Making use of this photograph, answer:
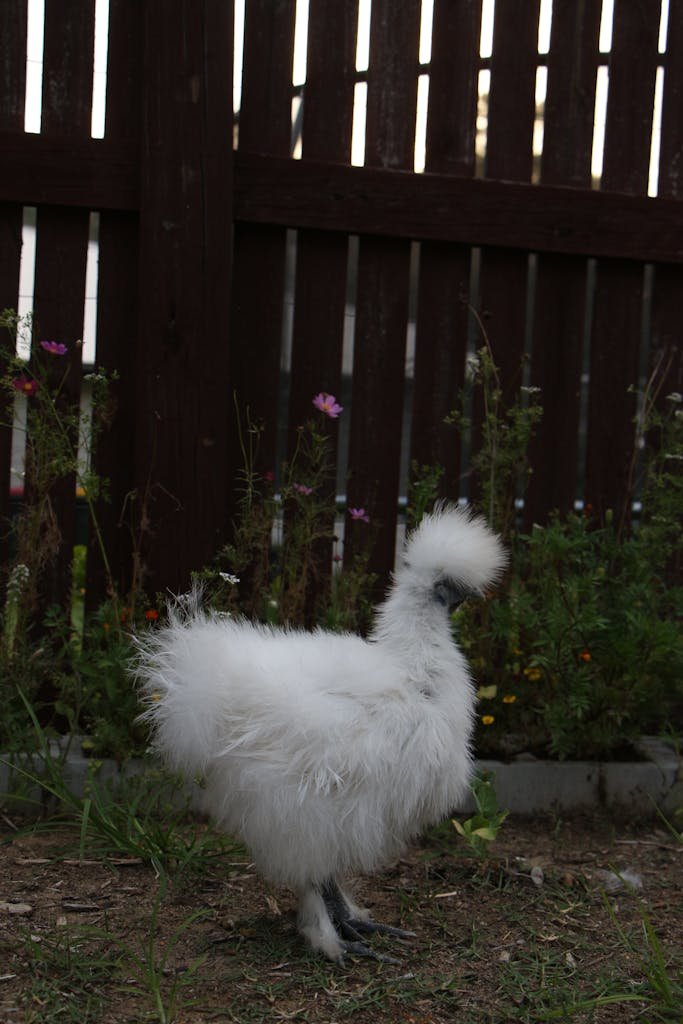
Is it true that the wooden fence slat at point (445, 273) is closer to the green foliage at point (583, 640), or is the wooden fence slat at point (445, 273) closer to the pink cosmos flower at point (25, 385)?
the green foliage at point (583, 640)

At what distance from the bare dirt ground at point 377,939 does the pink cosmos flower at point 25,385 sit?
151 cm

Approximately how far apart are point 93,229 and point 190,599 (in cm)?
188

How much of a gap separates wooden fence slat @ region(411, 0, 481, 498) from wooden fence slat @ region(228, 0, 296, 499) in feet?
1.92

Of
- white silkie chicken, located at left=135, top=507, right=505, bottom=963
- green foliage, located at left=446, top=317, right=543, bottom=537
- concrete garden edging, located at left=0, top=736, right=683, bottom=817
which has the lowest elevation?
concrete garden edging, located at left=0, top=736, right=683, bottom=817

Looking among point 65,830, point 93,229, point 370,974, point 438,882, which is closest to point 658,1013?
point 370,974

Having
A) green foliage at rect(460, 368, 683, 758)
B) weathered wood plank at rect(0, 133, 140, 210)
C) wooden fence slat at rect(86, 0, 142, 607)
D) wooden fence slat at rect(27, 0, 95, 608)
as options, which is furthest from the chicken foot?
weathered wood plank at rect(0, 133, 140, 210)

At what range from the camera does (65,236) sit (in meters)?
4.07

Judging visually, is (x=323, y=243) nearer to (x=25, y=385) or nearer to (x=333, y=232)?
(x=333, y=232)

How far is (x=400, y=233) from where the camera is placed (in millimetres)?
4246

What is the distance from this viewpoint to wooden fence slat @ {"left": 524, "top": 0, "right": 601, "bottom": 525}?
14.6 ft

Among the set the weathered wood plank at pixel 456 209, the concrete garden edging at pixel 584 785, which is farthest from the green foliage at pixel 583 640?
the weathered wood plank at pixel 456 209

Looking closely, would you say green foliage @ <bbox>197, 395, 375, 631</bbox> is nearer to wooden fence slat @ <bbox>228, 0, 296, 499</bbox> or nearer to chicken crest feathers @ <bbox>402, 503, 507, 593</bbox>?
wooden fence slat @ <bbox>228, 0, 296, 499</bbox>

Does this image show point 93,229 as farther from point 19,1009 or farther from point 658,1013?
point 658,1013

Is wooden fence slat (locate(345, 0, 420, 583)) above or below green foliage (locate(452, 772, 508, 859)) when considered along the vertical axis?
above
